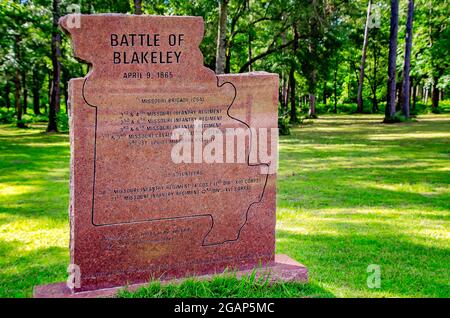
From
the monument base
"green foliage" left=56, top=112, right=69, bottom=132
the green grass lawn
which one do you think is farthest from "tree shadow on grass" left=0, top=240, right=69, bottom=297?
"green foliage" left=56, top=112, right=69, bottom=132

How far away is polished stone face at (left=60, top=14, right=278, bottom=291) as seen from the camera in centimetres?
457

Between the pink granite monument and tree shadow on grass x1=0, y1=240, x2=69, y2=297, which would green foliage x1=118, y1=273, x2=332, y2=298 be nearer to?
the pink granite monument

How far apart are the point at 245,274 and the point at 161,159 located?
54.6 inches

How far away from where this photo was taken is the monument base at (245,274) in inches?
178

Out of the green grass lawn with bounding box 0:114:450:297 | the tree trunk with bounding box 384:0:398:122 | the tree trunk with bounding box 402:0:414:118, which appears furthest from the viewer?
the tree trunk with bounding box 402:0:414:118

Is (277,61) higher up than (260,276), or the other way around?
(277,61)

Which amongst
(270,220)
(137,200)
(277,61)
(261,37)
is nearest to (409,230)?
(270,220)

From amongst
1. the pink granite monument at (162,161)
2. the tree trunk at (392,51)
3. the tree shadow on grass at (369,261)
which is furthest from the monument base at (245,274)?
the tree trunk at (392,51)

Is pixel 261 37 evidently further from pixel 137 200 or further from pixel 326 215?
pixel 137 200

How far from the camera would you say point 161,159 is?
4.87 m

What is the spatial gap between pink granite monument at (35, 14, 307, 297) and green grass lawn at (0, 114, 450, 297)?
1.46 feet

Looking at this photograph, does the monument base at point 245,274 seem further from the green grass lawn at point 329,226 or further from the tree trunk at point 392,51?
the tree trunk at point 392,51

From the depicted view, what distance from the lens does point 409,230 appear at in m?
7.04
